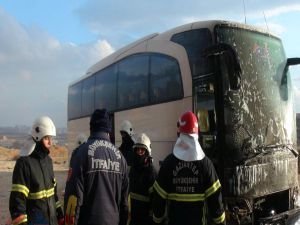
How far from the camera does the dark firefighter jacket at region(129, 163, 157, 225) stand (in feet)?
19.6

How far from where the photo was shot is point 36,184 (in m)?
5.17

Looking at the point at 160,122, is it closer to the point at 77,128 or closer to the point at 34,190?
the point at 34,190

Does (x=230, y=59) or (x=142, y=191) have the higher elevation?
(x=230, y=59)

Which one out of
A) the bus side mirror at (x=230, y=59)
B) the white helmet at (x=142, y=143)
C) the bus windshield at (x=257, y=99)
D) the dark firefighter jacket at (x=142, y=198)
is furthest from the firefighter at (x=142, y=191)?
the bus side mirror at (x=230, y=59)

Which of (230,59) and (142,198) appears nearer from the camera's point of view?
(142,198)

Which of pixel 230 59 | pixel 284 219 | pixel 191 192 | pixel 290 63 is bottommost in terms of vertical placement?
pixel 284 219

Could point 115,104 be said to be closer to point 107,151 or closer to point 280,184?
point 280,184

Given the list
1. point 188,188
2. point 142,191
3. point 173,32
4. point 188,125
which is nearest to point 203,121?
point 173,32

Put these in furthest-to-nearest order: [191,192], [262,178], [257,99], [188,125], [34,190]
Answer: [257,99] < [262,178] < [34,190] < [188,125] < [191,192]

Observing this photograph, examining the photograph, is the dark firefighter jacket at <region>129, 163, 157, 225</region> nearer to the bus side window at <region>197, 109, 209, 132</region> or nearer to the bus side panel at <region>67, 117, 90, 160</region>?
the bus side window at <region>197, 109, 209, 132</region>

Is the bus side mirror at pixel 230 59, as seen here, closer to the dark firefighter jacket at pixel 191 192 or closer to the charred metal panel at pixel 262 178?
the charred metal panel at pixel 262 178

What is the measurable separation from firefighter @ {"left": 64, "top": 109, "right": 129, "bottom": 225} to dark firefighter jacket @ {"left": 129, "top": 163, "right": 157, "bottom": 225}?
1081 millimetres

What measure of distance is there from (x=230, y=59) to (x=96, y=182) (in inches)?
176

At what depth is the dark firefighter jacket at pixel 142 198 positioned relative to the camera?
5965 millimetres
